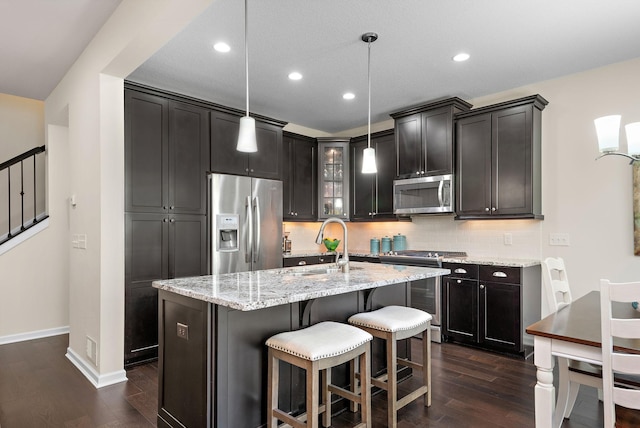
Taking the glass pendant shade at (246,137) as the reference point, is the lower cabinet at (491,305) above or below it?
below

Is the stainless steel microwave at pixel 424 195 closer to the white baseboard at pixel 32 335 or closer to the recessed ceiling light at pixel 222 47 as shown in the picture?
the recessed ceiling light at pixel 222 47

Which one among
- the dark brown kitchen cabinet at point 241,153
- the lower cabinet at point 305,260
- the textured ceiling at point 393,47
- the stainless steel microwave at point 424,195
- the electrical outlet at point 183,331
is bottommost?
the electrical outlet at point 183,331

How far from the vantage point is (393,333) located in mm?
2242

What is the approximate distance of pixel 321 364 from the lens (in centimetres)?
181

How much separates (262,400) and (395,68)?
3.03m

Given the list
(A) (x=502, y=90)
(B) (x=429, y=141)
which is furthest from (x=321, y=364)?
(A) (x=502, y=90)

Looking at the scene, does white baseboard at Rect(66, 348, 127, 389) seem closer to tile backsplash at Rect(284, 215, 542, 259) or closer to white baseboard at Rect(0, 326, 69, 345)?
white baseboard at Rect(0, 326, 69, 345)

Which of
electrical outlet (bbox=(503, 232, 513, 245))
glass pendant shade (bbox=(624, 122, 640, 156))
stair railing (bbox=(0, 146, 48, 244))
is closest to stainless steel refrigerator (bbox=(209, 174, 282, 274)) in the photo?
stair railing (bbox=(0, 146, 48, 244))

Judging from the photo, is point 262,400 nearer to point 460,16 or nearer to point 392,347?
point 392,347

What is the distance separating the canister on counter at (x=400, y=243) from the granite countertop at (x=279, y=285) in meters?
2.32

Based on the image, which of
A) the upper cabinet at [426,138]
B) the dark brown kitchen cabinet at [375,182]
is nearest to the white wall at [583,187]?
the upper cabinet at [426,138]

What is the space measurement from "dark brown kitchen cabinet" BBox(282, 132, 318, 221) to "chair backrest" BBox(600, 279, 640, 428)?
13.0ft

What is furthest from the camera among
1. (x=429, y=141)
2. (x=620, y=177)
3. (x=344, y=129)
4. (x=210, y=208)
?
(x=344, y=129)

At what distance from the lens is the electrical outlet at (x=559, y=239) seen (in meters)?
3.76
